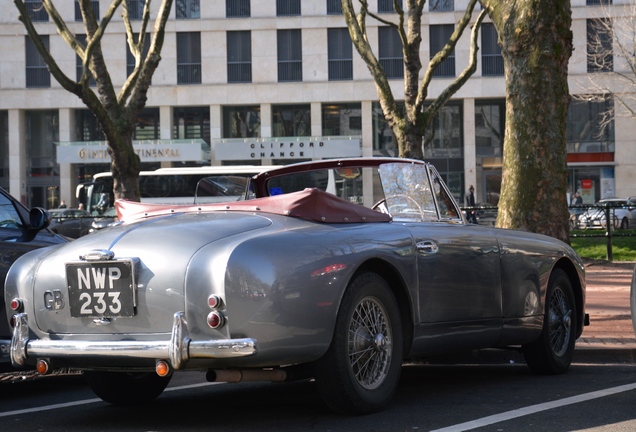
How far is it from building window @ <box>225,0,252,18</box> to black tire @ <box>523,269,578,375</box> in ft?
152

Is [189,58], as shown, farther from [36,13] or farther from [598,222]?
[598,222]

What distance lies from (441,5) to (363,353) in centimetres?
4713

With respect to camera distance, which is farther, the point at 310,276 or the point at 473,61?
the point at 473,61

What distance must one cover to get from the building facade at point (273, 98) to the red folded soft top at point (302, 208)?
45419mm

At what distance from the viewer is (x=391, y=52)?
169ft

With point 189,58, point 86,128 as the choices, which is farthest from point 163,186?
point 86,128

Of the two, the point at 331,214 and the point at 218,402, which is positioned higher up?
the point at 331,214

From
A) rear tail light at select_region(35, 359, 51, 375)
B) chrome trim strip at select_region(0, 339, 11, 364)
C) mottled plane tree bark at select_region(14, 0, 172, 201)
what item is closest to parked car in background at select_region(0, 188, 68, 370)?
chrome trim strip at select_region(0, 339, 11, 364)

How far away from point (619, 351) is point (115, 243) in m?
4.63

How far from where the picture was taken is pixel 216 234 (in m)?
5.21

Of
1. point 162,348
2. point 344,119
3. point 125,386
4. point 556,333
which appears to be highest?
point 344,119

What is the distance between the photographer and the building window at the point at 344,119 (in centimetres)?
5244

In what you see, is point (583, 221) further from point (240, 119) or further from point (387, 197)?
point (240, 119)

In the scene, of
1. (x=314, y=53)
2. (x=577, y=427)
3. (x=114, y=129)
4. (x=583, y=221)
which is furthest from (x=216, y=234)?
(x=314, y=53)
